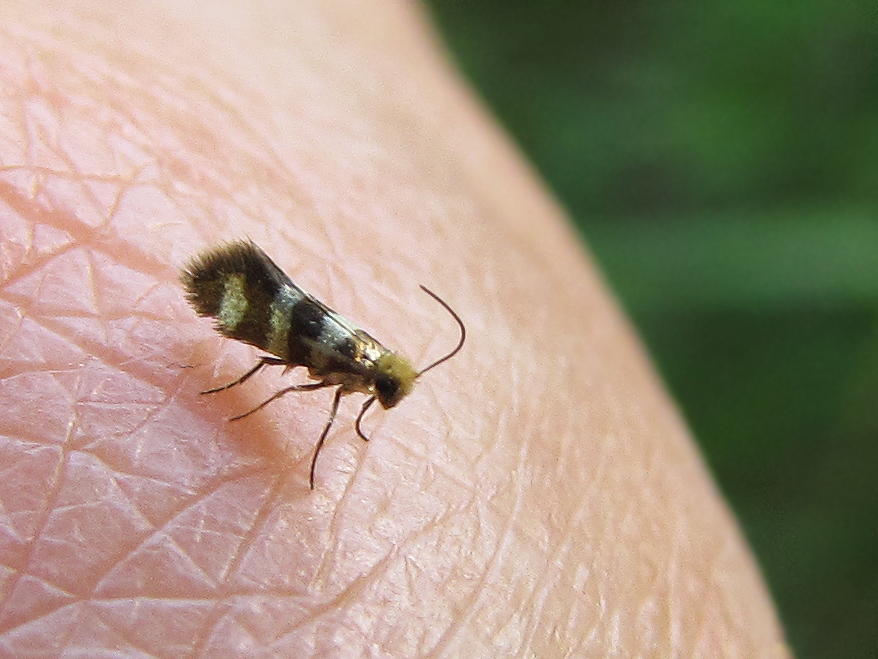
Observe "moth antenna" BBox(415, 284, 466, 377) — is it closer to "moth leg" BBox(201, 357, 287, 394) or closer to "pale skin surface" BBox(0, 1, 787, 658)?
"pale skin surface" BBox(0, 1, 787, 658)

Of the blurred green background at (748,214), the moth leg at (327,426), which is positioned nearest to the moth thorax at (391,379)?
the moth leg at (327,426)

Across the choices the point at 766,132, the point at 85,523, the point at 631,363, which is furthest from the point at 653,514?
the point at 766,132

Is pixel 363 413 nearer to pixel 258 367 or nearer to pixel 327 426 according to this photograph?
pixel 327 426

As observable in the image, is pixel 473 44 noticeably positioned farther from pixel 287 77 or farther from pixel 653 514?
pixel 653 514

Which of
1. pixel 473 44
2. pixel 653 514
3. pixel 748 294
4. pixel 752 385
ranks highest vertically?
pixel 473 44

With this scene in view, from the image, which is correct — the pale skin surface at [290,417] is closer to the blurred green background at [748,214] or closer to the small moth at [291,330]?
the small moth at [291,330]

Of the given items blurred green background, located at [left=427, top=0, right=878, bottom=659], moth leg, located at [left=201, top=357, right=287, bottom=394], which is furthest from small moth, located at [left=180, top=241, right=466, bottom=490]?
blurred green background, located at [left=427, top=0, right=878, bottom=659]
